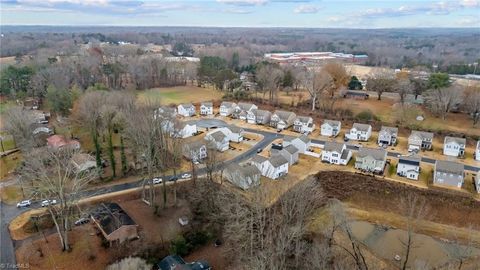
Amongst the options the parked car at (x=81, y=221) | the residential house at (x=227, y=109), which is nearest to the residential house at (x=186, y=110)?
the residential house at (x=227, y=109)

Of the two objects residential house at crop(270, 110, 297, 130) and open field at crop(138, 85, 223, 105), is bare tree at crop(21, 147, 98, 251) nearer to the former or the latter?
residential house at crop(270, 110, 297, 130)

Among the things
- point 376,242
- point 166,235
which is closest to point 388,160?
point 376,242

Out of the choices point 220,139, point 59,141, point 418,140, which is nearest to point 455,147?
point 418,140

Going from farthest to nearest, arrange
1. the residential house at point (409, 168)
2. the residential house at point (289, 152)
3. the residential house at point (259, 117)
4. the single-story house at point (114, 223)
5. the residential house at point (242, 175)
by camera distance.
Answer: the residential house at point (259, 117), the residential house at point (289, 152), the residential house at point (409, 168), the residential house at point (242, 175), the single-story house at point (114, 223)

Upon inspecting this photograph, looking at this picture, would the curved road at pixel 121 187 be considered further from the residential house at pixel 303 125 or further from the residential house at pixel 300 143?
the residential house at pixel 300 143

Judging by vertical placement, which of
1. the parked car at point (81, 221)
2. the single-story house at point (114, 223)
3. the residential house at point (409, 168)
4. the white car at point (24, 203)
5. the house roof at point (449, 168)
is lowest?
the parked car at point (81, 221)

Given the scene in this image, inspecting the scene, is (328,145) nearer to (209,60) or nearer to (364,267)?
(364,267)
